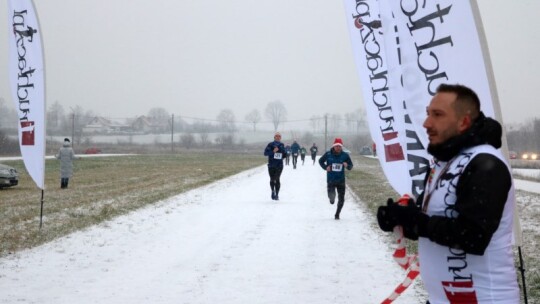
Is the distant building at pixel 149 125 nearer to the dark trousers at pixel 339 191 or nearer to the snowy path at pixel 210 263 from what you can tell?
the dark trousers at pixel 339 191

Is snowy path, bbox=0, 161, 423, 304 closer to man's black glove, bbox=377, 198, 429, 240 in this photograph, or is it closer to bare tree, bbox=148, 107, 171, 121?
man's black glove, bbox=377, 198, 429, 240

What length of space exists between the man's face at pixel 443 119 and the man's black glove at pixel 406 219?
0.37 meters

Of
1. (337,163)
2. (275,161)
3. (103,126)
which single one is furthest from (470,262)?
(103,126)

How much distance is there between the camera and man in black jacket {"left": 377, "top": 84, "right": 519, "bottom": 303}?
2391 millimetres

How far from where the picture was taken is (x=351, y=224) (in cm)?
1245

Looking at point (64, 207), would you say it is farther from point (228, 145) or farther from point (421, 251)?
point (228, 145)

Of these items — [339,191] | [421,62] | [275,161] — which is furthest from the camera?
[275,161]

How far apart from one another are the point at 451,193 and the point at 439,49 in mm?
2456

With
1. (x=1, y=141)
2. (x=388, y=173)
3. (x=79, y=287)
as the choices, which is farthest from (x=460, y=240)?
(x=1, y=141)

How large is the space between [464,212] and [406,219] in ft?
0.94

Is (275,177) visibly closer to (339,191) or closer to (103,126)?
(339,191)

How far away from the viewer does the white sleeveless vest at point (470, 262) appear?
2527 mm

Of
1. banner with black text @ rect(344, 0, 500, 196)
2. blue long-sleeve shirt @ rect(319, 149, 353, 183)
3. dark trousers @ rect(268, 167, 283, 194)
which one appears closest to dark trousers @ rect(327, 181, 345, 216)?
blue long-sleeve shirt @ rect(319, 149, 353, 183)

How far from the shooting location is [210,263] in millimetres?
8258
